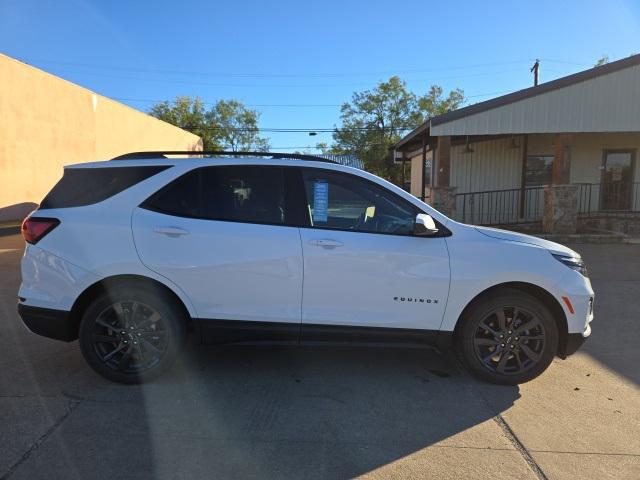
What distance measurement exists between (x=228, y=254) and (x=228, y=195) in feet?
1.68

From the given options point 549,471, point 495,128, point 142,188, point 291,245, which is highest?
point 495,128

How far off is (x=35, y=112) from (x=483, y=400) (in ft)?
62.6

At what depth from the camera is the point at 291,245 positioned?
4016mm

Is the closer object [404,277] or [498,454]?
[498,454]

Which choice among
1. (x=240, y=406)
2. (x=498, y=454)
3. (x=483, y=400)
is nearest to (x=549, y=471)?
(x=498, y=454)

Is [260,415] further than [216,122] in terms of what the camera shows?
No

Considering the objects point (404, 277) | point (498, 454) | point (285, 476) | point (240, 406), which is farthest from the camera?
point (404, 277)

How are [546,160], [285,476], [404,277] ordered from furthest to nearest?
[546,160]
[404,277]
[285,476]

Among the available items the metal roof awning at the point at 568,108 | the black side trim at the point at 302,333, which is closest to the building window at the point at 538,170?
the metal roof awning at the point at 568,108

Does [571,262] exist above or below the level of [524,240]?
below

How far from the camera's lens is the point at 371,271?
404cm

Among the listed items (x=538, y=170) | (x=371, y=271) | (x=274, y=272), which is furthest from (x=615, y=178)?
(x=274, y=272)

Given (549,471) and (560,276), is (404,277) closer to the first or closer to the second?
(560,276)

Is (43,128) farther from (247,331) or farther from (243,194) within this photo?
(247,331)
